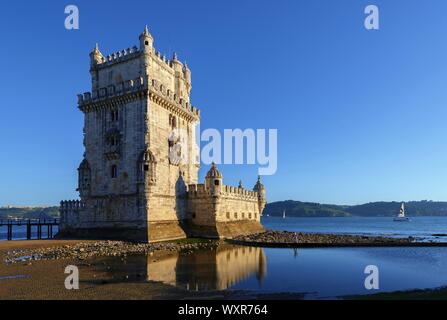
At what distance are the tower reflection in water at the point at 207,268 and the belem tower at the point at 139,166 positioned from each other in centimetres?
1065

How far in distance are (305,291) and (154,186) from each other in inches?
1025

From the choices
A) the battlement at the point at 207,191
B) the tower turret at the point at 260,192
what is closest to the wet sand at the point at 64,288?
the battlement at the point at 207,191

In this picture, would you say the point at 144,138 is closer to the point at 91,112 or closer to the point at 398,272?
the point at 91,112

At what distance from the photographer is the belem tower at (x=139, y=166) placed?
40.0 meters

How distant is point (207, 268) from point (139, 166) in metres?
18.7

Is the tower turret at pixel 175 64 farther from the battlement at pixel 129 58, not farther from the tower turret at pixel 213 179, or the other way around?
the tower turret at pixel 213 179

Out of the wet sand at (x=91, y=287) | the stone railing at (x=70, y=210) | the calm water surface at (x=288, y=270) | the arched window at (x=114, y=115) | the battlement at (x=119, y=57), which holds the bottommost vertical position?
the calm water surface at (x=288, y=270)

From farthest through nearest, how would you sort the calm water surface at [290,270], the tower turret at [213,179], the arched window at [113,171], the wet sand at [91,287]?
the tower turret at [213,179] < the arched window at [113,171] < the calm water surface at [290,270] < the wet sand at [91,287]

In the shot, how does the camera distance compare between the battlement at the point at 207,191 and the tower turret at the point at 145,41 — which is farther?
the battlement at the point at 207,191

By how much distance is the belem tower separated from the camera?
3997 cm

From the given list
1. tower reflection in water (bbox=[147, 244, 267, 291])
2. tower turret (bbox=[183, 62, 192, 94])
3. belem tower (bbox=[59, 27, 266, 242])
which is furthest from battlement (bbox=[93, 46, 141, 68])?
tower reflection in water (bbox=[147, 244, 267, 291])

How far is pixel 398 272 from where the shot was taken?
22.8 m

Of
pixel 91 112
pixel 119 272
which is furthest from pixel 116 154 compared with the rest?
pixel 119 272

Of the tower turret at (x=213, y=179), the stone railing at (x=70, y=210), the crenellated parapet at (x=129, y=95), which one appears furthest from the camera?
the tower turret at (x=213, y=179)
